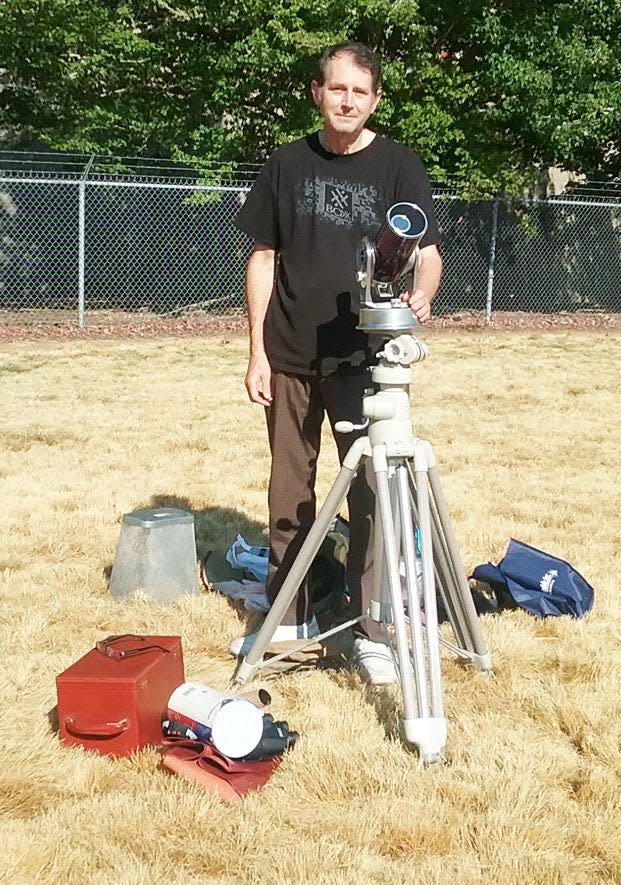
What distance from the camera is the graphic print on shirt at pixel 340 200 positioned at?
3391mm

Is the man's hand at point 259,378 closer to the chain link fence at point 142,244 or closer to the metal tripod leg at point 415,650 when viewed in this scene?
the metal tripod leg at point 415,650

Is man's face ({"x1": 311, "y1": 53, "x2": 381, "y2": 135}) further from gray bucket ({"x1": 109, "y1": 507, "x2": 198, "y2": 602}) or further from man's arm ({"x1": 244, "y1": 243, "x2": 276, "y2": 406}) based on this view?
gray bucket ({"x1": 109, "y1": 507, "x2": 198, "y2": 602})

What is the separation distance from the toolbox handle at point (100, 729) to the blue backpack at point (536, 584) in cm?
183

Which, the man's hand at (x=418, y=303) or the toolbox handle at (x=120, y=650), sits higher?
the man's hand at (x=418, y=303)

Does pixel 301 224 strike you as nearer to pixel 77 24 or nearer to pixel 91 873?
pixel 91 873

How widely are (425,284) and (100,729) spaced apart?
1726 millimetres

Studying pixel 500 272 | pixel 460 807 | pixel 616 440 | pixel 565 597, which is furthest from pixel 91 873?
pixel 500 272

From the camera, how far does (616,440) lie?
7.73 m

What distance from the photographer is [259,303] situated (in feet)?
11.7

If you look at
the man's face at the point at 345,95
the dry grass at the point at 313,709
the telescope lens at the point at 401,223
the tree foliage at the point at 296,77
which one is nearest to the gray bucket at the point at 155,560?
the dry grass at the point at 313,709

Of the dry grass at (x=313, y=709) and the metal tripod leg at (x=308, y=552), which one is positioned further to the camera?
the metal tripod leg at (x=308, y=552)

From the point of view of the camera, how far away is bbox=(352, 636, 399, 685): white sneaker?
11.3 ft

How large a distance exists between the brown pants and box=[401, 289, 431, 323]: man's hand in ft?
1.61

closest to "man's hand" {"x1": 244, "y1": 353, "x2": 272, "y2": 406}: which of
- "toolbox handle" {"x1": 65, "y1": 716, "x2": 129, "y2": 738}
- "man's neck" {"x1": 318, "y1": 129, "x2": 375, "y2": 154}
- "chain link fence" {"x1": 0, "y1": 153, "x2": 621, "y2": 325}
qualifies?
"man's neck" {"x1": 318, "y1": 129, "x2": 375, "y2": 154}
